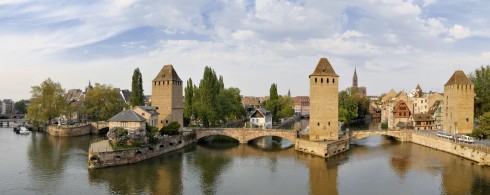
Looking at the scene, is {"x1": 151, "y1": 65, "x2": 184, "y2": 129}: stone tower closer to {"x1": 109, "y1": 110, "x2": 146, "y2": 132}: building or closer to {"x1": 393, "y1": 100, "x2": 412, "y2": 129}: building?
{"x1": 109, "y1": 110, "x2": 146, "y2": 132}: building

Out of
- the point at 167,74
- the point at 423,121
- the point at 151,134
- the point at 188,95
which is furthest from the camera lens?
the point at 188,95

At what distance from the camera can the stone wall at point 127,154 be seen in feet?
111

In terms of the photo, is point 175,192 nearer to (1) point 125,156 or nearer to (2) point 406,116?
(1) point 125,156

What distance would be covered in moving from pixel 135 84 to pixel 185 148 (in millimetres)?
22201

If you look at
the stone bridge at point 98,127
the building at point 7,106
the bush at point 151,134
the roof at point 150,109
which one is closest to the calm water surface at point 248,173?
the bush at point 151,134

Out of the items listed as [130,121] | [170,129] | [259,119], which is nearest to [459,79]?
[259,119]

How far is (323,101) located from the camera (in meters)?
44.1

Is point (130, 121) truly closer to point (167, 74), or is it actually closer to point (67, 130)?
point (167, 74)

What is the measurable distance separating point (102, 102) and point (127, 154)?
3749 centimetres

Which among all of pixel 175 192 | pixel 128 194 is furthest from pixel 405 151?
pixel 128 194

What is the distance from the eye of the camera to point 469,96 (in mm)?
49094

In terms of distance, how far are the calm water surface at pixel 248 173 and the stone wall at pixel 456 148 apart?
0.92 m

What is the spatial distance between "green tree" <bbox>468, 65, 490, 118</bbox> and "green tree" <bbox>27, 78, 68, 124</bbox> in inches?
2585

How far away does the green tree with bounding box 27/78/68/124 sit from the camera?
6500 cm
